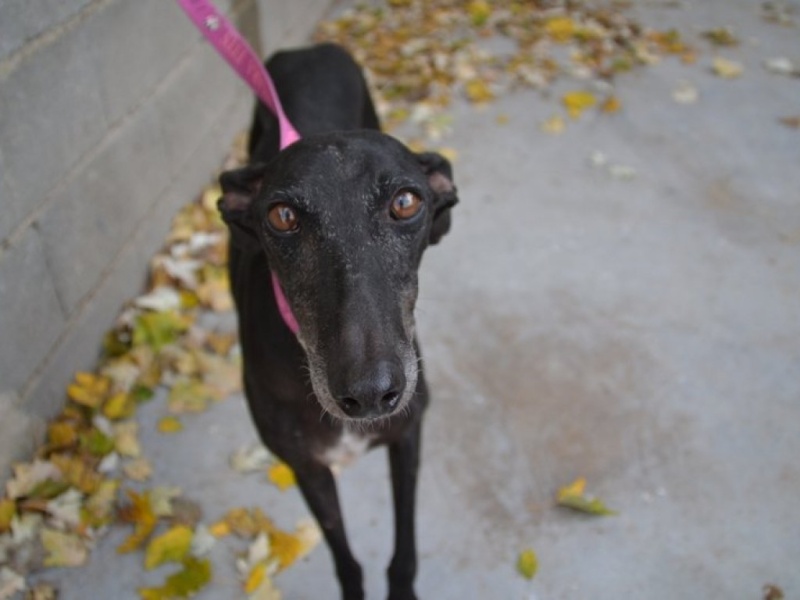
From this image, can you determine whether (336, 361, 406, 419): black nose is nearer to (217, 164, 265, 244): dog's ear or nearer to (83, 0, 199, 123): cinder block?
(217, 164, 265, 244): dog's ear

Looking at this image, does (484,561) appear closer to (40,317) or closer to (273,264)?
(273,264)

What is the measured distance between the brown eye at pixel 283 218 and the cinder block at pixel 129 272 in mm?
1647

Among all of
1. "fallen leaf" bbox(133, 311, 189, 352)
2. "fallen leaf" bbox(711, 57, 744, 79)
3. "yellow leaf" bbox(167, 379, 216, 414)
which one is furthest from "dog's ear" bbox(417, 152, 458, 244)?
"fallen leaf" bbox(711, 57, 744, 79)

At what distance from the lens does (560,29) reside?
6469 millimetres

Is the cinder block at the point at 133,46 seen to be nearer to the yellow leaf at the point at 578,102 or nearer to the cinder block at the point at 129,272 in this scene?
the cinder block at the point at 129,272

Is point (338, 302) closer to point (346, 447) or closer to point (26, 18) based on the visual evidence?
point (346, 447)

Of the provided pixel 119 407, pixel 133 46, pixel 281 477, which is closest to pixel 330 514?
pixel 281 477

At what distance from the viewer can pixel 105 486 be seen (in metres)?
3.14

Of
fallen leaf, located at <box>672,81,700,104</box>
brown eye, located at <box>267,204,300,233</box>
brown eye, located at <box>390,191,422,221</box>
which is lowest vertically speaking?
fallen leaf, located at <box>672,81,700,104</box>

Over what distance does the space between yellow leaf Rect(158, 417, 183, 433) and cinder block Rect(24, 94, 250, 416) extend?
1.45 ft

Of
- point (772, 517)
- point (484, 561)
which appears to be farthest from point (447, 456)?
point (772, 517)

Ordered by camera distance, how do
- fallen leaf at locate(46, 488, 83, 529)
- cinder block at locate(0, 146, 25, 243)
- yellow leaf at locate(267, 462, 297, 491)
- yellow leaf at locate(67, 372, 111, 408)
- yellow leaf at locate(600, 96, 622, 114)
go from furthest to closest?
yellow leaf at locate(600, 96, 622, 114) → yellow leaf at locate(67, 372, 111, 408) → yellow leaf at locate(267, 462, 297, 491) → fallen leaf at locate(46, 488, 83, 529) → cinder block at locate(0, 146, 25, 243)

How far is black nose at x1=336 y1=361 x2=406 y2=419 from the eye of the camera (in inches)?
68.8

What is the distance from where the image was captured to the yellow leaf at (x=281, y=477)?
3.16 metres
